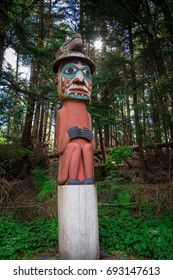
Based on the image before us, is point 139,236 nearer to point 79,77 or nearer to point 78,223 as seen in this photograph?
point 78,223

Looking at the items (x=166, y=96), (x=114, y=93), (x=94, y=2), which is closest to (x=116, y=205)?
(x=166, y=96)

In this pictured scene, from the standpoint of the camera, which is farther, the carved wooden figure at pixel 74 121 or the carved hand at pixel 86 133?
the carved hand at pixel 86 133

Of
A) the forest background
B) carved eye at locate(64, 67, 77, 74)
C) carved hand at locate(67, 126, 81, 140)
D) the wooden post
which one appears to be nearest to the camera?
the wooden post

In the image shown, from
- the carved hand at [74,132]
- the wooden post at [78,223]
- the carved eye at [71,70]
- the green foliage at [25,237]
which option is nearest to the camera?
the wooden post at [78,223]

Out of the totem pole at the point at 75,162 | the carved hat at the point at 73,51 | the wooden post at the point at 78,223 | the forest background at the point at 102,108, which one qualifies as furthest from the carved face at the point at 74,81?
the forest background at the point at 102,108

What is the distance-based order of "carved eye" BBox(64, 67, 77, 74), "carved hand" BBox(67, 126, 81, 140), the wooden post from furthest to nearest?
"carved eye" BBox(64, 67, 77, 74)
"carved hand" BBox(67, 126, 81, 140)
the wooden post

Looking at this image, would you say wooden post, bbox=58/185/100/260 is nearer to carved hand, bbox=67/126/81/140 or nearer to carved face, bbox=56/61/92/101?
carved hand, bbox=67/126/81/140

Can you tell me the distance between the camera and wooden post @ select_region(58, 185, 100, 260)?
321 centimetres

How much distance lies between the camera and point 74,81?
12.7 ft

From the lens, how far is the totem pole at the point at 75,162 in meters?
3.24

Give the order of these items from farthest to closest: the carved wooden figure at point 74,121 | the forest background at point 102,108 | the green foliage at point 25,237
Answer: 1. the forest background at point 102,108
2. the green foliage at point 25,237
3. the carved wooden figure at point 74,121

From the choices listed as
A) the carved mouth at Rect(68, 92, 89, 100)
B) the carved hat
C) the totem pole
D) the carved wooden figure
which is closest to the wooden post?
the totem pole

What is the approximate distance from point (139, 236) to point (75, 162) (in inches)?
71.8

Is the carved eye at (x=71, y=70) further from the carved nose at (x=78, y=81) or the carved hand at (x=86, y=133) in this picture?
the carved hand at (x=86, y=133)
